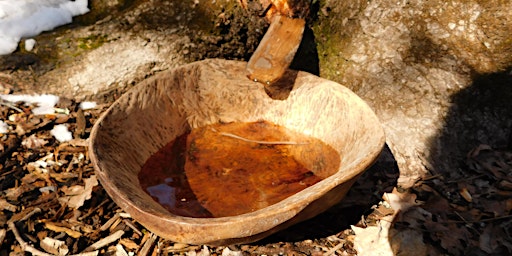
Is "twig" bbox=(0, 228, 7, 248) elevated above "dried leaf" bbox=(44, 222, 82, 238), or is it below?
above

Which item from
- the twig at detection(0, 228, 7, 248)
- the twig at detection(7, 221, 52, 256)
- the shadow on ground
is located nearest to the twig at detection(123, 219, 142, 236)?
the twig at detection(7, 221, 52, 256)

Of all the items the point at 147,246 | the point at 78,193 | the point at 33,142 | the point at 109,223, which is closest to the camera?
the point at 147,246

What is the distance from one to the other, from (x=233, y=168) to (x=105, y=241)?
37.5 inches

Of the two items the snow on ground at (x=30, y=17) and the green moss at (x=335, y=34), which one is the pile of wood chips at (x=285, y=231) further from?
the green moss at (x=335, y=34)

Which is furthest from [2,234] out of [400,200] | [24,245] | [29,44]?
[400,200]

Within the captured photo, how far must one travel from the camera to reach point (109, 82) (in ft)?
11.8

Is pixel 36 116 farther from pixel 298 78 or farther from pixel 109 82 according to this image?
pixel 298 78

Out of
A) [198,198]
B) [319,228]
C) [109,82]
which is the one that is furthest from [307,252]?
[109,82]

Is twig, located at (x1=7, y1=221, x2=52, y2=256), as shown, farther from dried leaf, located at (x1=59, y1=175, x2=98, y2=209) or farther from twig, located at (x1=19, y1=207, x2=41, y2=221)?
dried leaf, located at (x1=59, y1=175, x2=98, y2=209)

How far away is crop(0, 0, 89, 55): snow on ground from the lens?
373 cm

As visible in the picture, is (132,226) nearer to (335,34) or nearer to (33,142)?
(33,142)

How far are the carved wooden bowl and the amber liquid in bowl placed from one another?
3.1 inches

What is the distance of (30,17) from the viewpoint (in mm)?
3879

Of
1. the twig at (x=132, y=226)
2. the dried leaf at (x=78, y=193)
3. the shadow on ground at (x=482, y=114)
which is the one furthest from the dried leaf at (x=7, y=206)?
the shadow on ground at (x=482, y=114)
